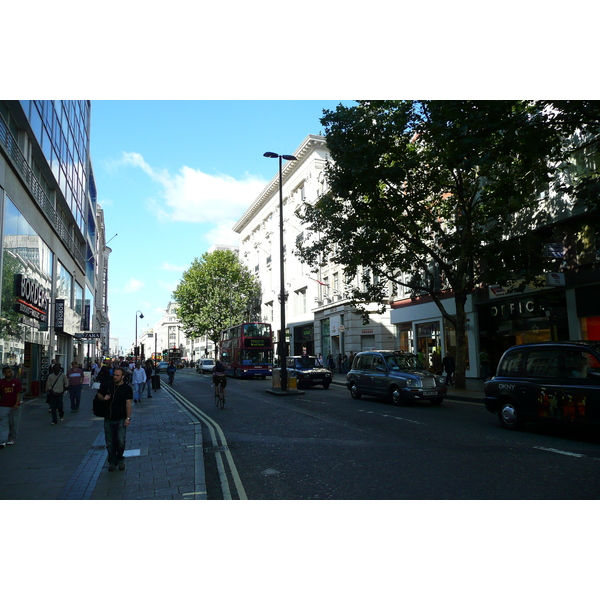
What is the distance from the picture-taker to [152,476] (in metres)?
7.68

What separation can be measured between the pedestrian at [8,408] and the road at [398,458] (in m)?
3.90

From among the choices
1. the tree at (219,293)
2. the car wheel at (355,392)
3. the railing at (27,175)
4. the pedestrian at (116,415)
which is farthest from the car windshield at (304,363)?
the tree at (219,293)

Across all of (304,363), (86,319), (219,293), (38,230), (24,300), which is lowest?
(304,363)

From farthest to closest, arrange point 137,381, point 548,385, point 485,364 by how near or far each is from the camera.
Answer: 1. point 485,364
2. point 137,381
3. point 548,385

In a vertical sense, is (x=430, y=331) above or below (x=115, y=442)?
above

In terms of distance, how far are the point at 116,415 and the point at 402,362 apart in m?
11.7

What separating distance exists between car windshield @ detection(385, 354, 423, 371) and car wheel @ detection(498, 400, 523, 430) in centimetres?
592

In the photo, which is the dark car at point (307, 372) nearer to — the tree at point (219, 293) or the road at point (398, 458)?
the road at point (398, 458)

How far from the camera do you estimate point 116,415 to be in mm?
8344

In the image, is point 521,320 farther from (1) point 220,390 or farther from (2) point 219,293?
(2) point 219,293

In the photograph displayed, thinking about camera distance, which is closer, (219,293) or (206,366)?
(206,366)

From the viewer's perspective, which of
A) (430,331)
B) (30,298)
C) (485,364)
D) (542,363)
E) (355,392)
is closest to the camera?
(542,363)

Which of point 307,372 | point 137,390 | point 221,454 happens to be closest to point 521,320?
point 307,372

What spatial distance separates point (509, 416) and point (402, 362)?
6.65m
